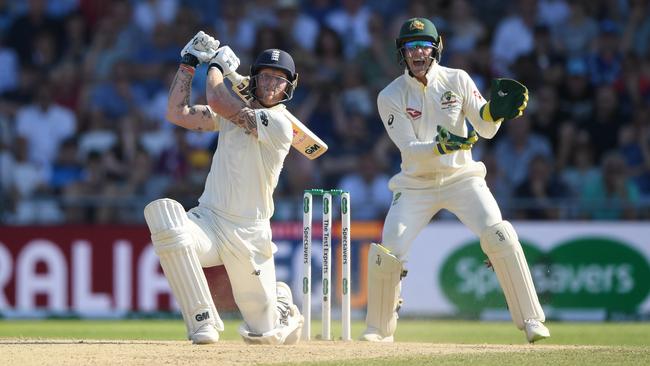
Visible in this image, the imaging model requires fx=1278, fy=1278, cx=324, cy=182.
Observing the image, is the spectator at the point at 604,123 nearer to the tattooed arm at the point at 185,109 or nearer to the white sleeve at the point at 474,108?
the white sleeve at the point at 474,108

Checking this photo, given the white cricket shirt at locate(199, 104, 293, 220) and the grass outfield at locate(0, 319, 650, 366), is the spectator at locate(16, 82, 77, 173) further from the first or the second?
the white cricket shirt at locate(199, 104, 293, 220)

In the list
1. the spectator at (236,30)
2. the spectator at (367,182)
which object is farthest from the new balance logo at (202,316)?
the spectator at (236,30)

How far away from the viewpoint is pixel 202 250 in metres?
7.81

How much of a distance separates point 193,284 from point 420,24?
240 centimetres

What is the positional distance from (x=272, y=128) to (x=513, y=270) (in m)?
1.94

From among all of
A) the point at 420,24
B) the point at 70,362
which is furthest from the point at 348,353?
the point at 420,24

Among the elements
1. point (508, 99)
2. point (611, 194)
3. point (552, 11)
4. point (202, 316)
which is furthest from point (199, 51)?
point (552, 11)

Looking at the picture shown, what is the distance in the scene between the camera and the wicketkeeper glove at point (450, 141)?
8156 millimetres

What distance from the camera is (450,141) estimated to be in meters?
8.17

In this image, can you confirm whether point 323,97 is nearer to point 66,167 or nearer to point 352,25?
point 352,25

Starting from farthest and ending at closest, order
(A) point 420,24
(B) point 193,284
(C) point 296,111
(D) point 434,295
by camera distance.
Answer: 1. (C) point 296,111
2. (D) point 434,295
3. (A) point 420,24
4. (B) point 193,284

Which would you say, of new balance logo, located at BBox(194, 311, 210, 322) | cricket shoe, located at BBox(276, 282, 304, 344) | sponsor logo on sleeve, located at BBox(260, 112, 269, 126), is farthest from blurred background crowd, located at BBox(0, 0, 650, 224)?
new balance logo, located at BBox(194, 311, 210, 322)

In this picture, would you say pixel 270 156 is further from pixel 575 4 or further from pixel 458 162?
pixel 575 4

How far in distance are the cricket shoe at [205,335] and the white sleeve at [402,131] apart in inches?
72.0
